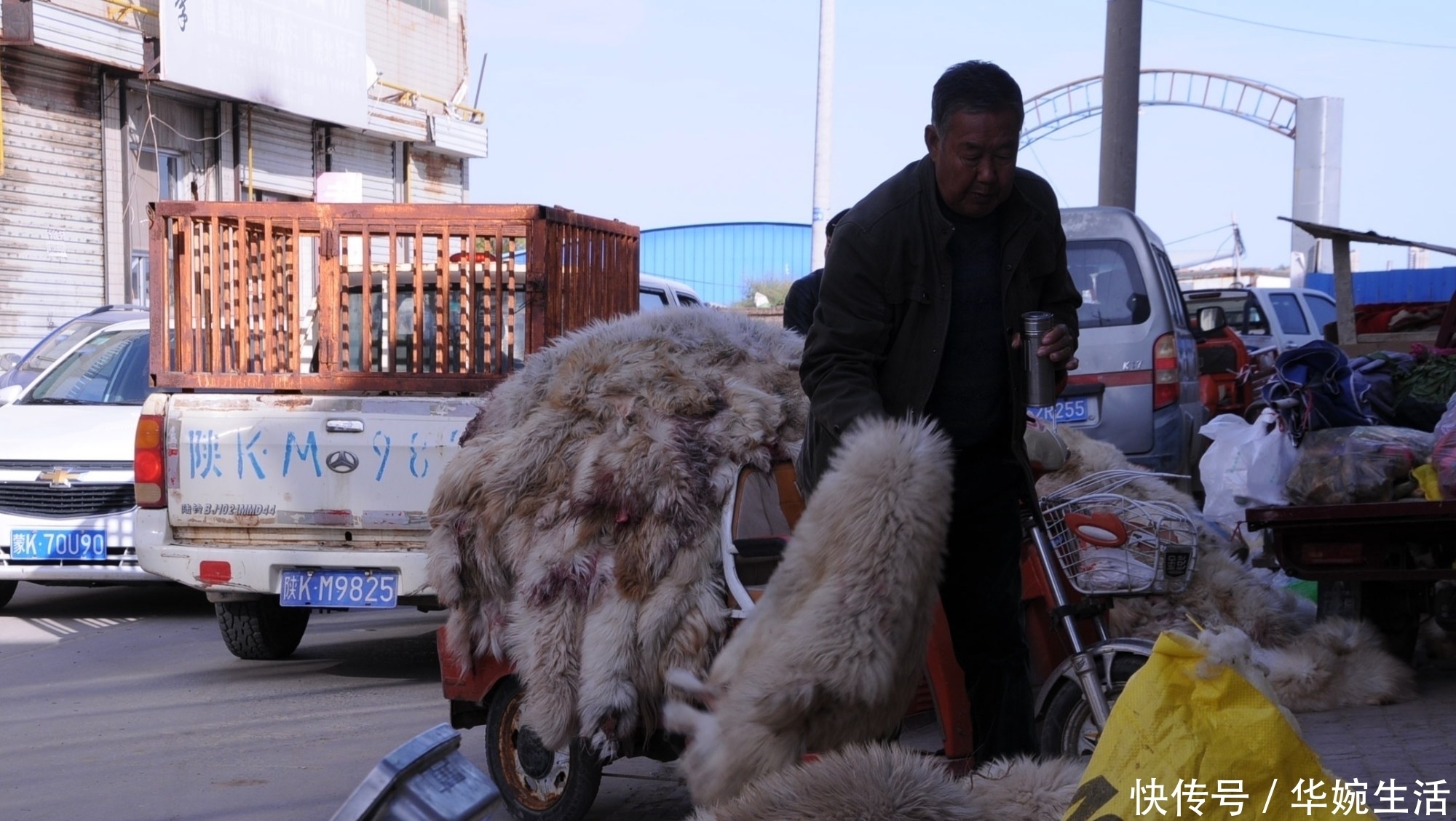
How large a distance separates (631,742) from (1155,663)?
7.82 ft

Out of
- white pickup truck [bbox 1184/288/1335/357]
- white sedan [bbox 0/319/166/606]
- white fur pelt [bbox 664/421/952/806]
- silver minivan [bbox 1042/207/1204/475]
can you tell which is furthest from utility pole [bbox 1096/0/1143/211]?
white fur pelt [bbox 664/421/952/806]

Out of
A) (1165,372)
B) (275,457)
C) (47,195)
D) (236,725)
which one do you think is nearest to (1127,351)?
(1165,372)

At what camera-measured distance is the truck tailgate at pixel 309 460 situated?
678cm

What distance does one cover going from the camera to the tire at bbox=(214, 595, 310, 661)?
7809 mm

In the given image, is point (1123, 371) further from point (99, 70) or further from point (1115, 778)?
point (99, 70)

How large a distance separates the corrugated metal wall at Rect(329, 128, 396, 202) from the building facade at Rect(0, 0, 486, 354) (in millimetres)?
32

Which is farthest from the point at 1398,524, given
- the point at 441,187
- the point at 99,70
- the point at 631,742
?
the point at 441,187

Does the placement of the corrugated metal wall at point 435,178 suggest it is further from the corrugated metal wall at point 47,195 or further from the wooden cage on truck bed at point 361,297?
the wooden cage on truck bed at point 361,297

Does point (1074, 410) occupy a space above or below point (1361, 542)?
above

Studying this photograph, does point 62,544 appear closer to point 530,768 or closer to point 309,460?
point 309,460

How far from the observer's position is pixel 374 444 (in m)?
6.82

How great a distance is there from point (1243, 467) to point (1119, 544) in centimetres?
237

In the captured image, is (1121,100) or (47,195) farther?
(47,195)

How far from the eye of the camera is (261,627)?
25.9 feet
